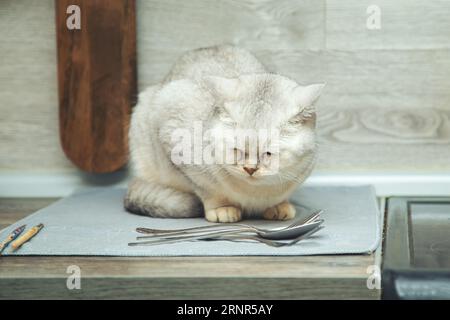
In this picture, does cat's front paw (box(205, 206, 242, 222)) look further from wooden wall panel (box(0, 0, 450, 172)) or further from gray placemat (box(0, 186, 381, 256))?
wooden wall panel (box(0, 0, 450, 172))

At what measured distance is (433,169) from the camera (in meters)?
1.94

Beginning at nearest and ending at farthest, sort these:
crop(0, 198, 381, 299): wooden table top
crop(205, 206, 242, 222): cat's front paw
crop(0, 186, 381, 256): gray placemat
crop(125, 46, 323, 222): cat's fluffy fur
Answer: crop(0, 198, 381, 299): wooden table top
crop(0, 186, 381, 256): gray placemat
crop(125, 46, 323, 222): cat's fluffy fur
crop(205, 206, 242, 222): cat's front paw

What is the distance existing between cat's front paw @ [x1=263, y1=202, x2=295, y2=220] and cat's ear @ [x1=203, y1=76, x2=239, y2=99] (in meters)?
0.29

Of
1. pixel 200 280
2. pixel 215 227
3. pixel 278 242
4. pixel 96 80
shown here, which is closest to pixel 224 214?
pixel 215 227

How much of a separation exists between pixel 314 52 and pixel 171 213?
0.64m

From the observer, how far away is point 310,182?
1.97 metres

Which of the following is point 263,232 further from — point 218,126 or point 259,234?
point 218,126

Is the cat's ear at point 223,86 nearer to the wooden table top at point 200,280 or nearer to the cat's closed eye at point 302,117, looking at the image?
the cat's closed eye at point 302,117

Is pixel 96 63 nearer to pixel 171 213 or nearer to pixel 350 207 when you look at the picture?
pixel 171 213

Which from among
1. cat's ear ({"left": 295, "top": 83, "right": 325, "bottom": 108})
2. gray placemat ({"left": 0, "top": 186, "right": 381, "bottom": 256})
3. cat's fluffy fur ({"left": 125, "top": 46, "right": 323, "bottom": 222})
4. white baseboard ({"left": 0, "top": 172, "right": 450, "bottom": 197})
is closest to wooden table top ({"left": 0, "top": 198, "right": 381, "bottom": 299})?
gray placemat ({"left": 0, "top": 186, "right": 381, "bottom": 256})

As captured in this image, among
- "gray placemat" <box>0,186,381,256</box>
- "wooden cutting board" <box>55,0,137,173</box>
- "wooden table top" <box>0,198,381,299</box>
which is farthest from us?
"wooden cutting board" <box>55,0,137,173</box>

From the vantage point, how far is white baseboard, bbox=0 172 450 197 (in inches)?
75.2

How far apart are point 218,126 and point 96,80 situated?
1.96 feet

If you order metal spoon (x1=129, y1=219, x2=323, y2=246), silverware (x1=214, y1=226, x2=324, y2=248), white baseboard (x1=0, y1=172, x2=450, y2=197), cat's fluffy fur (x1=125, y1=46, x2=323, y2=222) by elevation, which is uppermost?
cat's fluffy fur (x1=125, y1=46, x2=323, y2=222)
